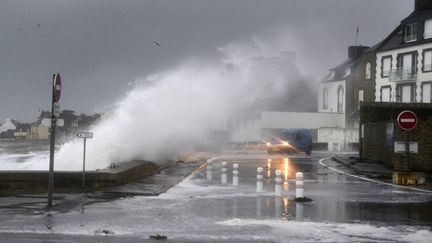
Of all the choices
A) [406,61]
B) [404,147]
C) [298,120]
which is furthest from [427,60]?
[404,147]

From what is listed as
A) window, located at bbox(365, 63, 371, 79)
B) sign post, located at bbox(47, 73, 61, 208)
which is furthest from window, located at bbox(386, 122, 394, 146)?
window, located at bbox(365, 63, 371, 79)

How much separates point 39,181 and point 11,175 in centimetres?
76

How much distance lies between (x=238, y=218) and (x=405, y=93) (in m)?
51.1

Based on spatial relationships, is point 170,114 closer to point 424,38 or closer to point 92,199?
point 92,199

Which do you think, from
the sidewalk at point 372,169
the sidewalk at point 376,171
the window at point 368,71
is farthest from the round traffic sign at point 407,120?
the window at point 368,71

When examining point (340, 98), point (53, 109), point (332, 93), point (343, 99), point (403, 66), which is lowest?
point (53, 109)

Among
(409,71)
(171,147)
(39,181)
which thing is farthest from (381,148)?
(409,71)

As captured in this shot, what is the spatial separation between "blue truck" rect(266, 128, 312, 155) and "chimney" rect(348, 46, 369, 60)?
26843 mm

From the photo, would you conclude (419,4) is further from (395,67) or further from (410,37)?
(395,67)

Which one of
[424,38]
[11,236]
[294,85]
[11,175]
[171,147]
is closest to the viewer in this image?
[11,236]

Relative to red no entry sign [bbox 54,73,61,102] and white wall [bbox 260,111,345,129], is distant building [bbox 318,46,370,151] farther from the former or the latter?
red no entry sign [bbox 54,73,61,102]

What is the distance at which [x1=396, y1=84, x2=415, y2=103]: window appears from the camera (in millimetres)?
58750

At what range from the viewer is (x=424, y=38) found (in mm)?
55594

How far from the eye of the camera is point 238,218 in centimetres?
1204
